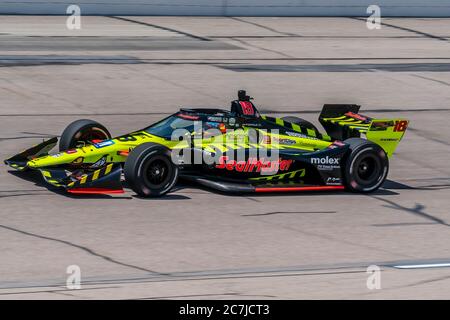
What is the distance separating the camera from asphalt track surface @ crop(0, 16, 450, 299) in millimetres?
11016

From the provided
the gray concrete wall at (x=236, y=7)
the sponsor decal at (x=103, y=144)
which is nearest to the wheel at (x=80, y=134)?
the sponsor decal at (x=103, y=144)

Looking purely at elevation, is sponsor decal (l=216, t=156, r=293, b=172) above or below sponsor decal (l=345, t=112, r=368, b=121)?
below

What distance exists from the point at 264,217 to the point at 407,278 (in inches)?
110

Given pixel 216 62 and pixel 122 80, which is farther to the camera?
pixel 216 62

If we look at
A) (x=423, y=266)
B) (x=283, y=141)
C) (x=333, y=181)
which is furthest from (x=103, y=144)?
(x=423, y=266)

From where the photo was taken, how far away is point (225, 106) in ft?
72.1

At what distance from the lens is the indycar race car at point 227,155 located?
1427 cm

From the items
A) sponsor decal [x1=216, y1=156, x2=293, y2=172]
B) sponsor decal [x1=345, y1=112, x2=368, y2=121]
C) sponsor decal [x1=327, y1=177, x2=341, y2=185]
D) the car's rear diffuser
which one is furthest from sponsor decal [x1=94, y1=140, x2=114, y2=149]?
sponsor decal [x1=345, y1=112, x2=368, y2=121]

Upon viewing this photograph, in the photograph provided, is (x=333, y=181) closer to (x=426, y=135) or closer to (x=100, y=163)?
(x=100, y=163)

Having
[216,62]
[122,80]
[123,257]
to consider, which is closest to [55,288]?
[123,257]

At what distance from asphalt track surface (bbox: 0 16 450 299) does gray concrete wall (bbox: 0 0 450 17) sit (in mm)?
786

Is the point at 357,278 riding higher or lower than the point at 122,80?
lower

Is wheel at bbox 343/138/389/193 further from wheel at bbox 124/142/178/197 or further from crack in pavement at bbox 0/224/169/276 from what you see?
crack in pavement at bbox 0/224/169/276
